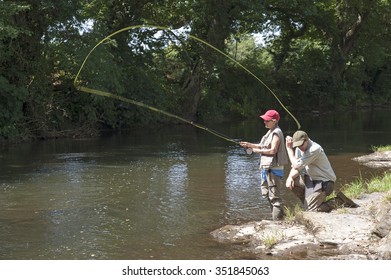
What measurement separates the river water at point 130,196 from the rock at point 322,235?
0.37 metres

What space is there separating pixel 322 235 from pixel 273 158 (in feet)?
4.77

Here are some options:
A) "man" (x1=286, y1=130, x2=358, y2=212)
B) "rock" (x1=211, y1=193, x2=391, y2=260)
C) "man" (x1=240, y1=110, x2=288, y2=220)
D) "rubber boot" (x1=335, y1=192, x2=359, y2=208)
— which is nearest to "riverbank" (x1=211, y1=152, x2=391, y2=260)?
"rock" (x1=211, y1=193, x2=391, y2=260)

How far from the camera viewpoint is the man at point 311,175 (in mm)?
8516

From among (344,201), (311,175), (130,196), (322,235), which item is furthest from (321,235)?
(130,196)

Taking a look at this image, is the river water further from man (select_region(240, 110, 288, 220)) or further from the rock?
man (select_region(240, 110, 288, 220))

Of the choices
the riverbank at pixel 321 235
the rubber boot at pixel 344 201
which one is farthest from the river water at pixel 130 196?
the rubber boot at pixel 344 201

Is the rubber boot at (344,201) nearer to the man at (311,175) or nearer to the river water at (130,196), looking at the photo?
the man at (311,175)

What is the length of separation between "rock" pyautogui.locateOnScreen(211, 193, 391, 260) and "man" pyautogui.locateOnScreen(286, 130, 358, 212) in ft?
0.92

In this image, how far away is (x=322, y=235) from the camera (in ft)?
25.3

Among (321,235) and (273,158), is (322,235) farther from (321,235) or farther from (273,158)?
(273,158)

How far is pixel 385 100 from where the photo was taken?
5350cm
